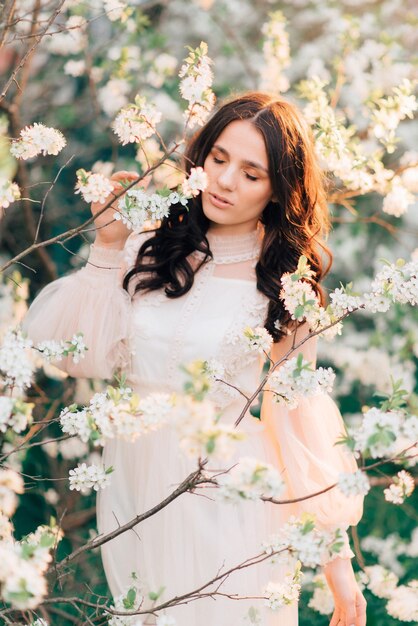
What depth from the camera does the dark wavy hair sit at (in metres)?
2.03

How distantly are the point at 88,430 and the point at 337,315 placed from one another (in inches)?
23.8

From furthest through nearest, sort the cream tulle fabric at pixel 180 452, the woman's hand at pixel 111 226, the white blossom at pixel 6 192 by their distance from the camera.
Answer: the cream tulle fabric at pixel 180 452 < the woman's hand at pixel 111 226 < the white blossom at pixel 6 192

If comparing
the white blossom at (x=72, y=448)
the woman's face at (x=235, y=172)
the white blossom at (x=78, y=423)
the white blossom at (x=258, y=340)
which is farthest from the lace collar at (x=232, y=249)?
the white blossom at (x=72, y=448)

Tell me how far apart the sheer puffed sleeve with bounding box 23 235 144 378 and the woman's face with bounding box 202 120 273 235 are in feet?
0.86

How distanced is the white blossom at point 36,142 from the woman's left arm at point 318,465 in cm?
72

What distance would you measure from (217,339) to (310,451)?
1.16ft

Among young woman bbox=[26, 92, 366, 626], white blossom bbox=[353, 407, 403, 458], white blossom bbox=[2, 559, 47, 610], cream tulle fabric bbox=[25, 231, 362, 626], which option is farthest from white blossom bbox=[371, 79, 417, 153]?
white blossom bbox=[2, 559, 47, 610]

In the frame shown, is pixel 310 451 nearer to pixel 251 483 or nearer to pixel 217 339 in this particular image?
pixel 217 339

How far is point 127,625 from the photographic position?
Result: 5.34ft

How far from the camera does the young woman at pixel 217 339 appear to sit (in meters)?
1.97

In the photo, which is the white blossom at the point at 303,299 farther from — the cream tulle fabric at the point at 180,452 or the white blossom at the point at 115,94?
the white blossom at the point at 115,94

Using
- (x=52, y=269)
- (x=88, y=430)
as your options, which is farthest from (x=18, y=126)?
(x=88, y=430)

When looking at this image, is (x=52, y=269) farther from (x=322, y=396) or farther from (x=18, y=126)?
(x=322, y=396)

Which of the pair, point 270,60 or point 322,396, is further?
point 270,60
